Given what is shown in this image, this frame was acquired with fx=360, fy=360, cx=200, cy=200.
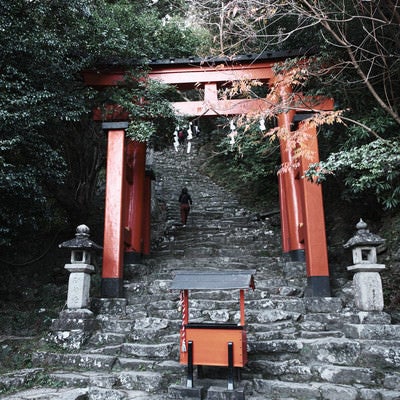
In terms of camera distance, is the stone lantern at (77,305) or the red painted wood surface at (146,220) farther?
the red painted wood surface at (146,220)

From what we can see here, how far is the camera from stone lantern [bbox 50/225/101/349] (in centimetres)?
575

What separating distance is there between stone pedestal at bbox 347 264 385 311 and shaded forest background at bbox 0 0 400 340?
1.13m

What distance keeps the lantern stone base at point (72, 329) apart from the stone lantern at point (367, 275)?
441cm

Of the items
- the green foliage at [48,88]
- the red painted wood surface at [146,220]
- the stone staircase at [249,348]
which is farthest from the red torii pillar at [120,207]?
the green foliage at [48,88]

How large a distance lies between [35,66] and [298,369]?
22.5 ft

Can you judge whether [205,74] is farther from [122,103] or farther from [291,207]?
[291,207]

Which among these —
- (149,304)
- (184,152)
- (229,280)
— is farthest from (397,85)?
(184,152)

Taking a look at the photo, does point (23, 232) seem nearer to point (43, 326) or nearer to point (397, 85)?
point (43, 326)

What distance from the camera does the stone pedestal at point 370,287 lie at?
18.3 feet

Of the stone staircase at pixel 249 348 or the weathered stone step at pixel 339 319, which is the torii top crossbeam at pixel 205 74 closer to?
the stone staircase at pixel 249 348

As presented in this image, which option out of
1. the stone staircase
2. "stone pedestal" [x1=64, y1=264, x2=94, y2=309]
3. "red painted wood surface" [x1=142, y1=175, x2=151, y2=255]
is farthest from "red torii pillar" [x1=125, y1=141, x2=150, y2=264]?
"stone pedestal" [x1=64, y1=264, x2=94, y2=309]

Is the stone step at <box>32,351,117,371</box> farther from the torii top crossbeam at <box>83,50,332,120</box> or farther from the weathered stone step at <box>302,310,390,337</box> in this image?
the torii top crossbeam at <box>83,50,332,120</box>

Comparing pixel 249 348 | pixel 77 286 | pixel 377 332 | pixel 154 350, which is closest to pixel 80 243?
pixel 77 286

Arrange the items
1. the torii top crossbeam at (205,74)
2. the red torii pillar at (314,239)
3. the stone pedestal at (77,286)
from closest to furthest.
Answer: the stone pedestal at (77,286) → the red torii pillar at (314,239) → the torii top crossbeam at (205,74)
